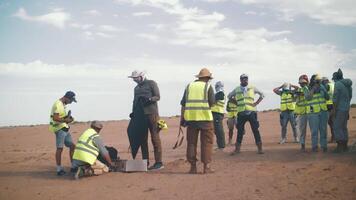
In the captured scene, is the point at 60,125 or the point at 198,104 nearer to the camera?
the point at 198,104

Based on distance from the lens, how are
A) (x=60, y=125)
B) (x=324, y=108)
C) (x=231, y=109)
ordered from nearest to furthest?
(x=60, y=125), (x=324, y=108), (x=231, y=109)

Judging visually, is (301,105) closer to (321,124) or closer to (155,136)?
(321,124)

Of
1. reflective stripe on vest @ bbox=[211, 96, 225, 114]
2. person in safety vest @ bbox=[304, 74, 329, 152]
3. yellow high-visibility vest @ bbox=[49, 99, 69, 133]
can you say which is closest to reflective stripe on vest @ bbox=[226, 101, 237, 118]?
reflective stripe on vest @ bbox=[211, 96, 225, 114]

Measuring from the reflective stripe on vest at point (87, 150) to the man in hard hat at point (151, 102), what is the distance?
1.36 m

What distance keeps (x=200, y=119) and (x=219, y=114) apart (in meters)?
4.00

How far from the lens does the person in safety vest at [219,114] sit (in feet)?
43.0

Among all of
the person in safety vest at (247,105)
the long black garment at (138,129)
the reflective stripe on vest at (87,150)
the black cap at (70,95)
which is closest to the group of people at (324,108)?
the person in safety vest at (247,105)

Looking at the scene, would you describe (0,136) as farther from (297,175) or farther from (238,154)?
(297,175)

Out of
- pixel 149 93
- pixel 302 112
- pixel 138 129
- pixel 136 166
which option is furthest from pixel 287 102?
pixel 136 166

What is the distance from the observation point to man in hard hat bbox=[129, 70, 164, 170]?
10.4 metres

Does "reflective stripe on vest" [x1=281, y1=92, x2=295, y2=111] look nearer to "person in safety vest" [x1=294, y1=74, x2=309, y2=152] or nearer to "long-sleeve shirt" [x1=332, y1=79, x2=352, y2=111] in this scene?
"person in safety vest" [x1=294, y1=74, x2=309, y2=152]

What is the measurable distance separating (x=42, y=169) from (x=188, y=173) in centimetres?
461

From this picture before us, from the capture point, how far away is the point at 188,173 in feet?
31.2

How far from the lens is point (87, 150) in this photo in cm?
999
